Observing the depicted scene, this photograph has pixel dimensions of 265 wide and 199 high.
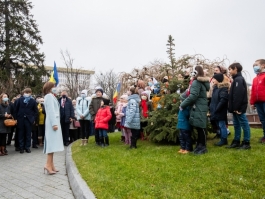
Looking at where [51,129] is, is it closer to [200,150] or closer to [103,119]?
[103,119]

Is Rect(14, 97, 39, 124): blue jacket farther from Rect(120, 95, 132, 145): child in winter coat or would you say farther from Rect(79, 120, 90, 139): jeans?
Rect(120, 95, 132, 145): child in winter coat

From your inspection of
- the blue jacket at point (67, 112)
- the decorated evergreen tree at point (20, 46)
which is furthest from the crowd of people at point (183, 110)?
the decorated evergreen tree at point (20, 46)

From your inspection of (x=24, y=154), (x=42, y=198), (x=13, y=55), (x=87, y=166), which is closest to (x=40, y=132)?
(x=24, y=154)

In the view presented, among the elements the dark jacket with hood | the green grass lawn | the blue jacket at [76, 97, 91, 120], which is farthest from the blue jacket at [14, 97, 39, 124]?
the dark jacket with hood

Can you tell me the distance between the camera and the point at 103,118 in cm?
840

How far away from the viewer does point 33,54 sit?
27891 millimetres

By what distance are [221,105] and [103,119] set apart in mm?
3588

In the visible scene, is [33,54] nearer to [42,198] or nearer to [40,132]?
[40,132]

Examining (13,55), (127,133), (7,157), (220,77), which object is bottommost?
(7,157)

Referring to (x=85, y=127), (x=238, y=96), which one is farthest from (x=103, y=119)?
(x=238, y=96)

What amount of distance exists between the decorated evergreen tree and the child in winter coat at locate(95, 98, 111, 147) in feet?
62.0

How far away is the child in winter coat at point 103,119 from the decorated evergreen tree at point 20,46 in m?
18.9

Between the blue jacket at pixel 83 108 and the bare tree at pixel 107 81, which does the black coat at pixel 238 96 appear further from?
the bare tree at pixel 107 81

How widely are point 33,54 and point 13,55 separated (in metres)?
2.14
